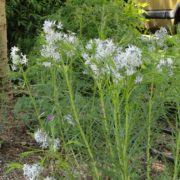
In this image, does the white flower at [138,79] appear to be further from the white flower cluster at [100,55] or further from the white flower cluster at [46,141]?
the white flower cluster at [46,141]

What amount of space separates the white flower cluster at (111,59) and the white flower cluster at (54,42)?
0.13 metres

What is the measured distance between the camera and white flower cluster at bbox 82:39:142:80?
6.29 feet

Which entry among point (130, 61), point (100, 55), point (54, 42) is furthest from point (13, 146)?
point (130, 61)

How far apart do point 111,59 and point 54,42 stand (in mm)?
402

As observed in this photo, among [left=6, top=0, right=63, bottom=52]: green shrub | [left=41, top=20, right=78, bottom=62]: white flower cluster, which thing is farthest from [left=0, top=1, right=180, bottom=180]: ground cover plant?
[left=6, top=0, right=63, bottom=52]: green shrub

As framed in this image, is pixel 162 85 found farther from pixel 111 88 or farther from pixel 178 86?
pixel 111 88

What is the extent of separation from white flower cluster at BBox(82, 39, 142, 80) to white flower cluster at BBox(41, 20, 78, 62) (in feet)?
0.43

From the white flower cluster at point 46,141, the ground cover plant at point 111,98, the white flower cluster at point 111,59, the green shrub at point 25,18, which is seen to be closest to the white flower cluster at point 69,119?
the ground cover plant at point 111,98

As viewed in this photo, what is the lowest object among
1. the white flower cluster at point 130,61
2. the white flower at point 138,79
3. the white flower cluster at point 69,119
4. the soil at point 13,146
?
the soil at point 13,146

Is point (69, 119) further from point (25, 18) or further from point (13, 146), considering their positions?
point (25, 18)

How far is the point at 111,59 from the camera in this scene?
2025 mm

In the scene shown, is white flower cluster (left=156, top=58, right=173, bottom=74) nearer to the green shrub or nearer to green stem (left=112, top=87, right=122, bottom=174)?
green stem (left=112, top=87, right=122, bottom=174)

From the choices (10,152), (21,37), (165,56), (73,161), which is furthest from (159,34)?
(21,37)

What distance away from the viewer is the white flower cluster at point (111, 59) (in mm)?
1917
